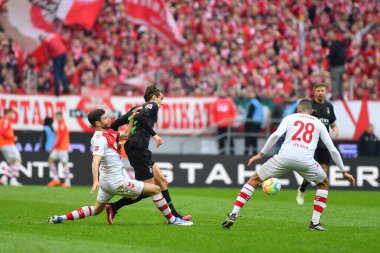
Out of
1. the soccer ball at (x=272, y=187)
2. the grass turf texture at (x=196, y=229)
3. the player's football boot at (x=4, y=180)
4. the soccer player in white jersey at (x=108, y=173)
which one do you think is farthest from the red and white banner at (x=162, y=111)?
the soccer player in white jersey at (x=108, y=173)

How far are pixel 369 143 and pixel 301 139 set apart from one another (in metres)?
14.0

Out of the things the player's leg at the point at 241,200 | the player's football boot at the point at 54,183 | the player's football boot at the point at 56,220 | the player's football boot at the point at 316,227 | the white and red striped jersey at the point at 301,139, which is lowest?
the player's football boot at the point at 54,183

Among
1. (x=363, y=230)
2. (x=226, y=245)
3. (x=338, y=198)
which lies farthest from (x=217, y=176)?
(x=226, y=245)

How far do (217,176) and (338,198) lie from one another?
5179 mm

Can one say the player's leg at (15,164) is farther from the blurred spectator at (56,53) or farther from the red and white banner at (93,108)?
the blurred spectator at (56,53)

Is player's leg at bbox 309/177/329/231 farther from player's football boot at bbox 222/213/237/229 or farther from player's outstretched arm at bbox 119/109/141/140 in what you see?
player's outstretched arm at bbox 119/109/141/140

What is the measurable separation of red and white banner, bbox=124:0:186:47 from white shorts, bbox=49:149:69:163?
5030 mm

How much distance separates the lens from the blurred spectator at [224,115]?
26906 millimetres

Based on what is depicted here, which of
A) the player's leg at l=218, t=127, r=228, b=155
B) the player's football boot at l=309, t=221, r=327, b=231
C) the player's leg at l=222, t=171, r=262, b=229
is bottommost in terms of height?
the player's leg at l=218, t=127, r=228, b=155

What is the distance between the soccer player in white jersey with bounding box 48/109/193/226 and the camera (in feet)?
43.8

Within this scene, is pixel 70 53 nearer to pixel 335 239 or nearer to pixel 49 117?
pixel 49 117

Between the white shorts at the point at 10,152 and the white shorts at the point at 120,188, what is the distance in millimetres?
12347

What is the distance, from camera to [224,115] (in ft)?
88.8

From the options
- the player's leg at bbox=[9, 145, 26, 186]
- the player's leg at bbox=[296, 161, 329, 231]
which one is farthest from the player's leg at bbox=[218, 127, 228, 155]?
the player's leg at bbox=[296, 161, 329, 231]
